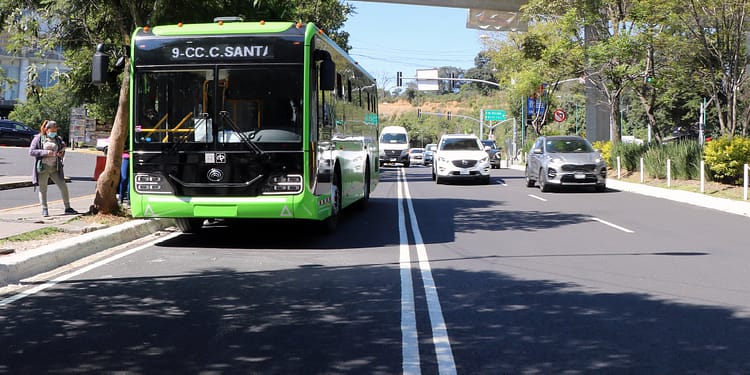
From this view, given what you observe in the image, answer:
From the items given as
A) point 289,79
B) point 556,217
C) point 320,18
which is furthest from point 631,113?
point 289,79

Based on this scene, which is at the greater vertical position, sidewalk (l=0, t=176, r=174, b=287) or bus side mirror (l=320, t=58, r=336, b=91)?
bus side mirror (l=320, t=58, r=336, b=91)

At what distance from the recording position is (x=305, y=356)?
5391 mm

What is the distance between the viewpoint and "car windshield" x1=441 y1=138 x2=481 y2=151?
28500mm

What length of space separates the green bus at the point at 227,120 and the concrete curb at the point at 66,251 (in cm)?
66

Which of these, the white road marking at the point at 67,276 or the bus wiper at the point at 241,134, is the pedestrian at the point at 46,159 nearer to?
the white road marking at the point at 67,276

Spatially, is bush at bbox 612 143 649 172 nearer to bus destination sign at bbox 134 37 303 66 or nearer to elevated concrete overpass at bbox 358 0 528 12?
elevated concrete overpass at bbox 358 0 528 12

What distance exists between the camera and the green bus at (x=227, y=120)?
10781mm

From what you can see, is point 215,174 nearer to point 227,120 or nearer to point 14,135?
point 227,120

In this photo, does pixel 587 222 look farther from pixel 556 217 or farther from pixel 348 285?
pixel 348 285

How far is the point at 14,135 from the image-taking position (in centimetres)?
5484

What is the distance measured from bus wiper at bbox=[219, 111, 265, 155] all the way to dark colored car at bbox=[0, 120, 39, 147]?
159 ft

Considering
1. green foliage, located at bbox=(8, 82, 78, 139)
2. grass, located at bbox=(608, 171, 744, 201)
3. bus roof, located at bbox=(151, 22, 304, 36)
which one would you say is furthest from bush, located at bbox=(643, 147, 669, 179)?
green foliage, located at bbox=(8, 82, 78, 139)

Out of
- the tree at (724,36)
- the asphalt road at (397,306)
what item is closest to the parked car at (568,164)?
the tree at (724,36)

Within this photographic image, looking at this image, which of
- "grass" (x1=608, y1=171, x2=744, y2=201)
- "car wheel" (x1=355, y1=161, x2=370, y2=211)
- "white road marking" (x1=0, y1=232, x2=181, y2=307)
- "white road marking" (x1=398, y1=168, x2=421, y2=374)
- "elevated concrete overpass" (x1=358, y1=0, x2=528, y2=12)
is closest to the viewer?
"white road marking" (x1=398, y1=168, x2=421, y2=374)
